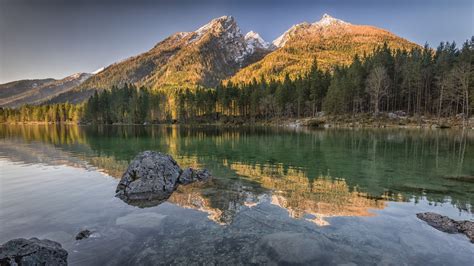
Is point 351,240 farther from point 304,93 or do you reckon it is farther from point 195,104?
point 195,104

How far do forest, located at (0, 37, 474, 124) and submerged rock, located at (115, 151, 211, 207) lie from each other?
88165 mm

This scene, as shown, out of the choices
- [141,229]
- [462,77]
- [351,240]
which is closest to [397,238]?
[351,240]

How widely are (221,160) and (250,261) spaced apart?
22.4m

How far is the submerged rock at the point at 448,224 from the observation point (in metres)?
11.1

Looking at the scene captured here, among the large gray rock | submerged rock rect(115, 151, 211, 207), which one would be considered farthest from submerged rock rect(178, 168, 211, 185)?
the large gray rock

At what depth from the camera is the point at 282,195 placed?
16.9m

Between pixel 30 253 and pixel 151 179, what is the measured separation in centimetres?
1110

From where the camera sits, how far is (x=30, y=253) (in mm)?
7906

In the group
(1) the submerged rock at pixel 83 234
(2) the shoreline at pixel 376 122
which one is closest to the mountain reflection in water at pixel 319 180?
(1) the submerged rock at pixel 83 234

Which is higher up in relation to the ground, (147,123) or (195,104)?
(195,104)

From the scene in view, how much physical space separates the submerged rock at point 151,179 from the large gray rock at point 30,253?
7004 mm

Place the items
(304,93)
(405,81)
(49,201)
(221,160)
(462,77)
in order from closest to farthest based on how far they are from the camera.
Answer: (49,201) < (221,160) < (462,77) < (405,81) < (304,93)

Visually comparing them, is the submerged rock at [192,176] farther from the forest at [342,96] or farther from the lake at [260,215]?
the forest at [342,96]

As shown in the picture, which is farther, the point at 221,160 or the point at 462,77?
the point at 462,77
